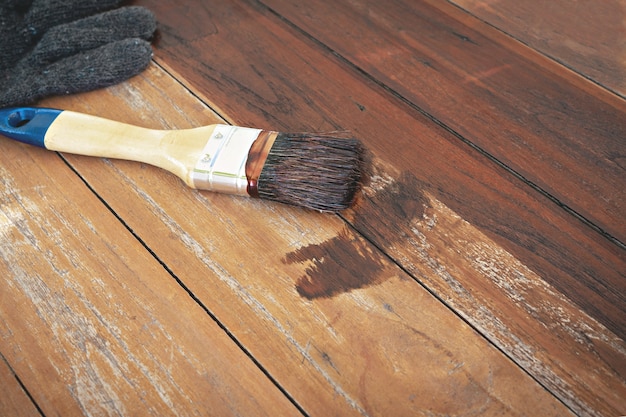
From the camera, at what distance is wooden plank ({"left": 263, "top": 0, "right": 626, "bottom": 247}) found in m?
0.94

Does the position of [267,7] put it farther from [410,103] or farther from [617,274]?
[617,274]

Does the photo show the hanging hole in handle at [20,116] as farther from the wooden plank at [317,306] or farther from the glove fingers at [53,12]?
the glove fingers at [53,12]

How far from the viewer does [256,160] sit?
2.93ft

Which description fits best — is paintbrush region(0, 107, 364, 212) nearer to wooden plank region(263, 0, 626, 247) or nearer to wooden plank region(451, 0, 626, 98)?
wooden plank region(263, 0, 626, 247)

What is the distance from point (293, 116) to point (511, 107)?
1.26 ft

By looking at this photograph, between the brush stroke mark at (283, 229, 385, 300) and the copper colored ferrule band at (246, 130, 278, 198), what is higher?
the copper colored ferrule band at (246, 130, 278, 198)

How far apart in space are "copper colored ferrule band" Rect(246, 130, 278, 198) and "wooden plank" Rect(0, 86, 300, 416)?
180 mm

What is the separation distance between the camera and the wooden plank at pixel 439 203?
77 cm

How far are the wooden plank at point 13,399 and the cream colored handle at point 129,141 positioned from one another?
1.20 ft

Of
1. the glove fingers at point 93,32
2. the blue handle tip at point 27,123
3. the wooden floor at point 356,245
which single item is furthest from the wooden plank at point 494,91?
the blue handle tip at point 27,123

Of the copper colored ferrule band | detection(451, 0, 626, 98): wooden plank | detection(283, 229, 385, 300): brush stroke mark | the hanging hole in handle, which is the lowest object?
detection(283, 229, 385, 300): brush stroke mark

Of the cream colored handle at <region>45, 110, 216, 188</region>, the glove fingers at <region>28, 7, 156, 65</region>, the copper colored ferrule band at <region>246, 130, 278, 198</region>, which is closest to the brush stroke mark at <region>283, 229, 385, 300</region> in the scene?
the copper colored ferrule band at <region>246, 130, 278, 198</region>

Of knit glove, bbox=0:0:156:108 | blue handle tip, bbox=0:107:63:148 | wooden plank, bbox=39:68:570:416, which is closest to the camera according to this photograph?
wooden plank, bbox=39:68:570:416

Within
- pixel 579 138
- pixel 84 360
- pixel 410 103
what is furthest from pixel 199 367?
pixel 579 138
